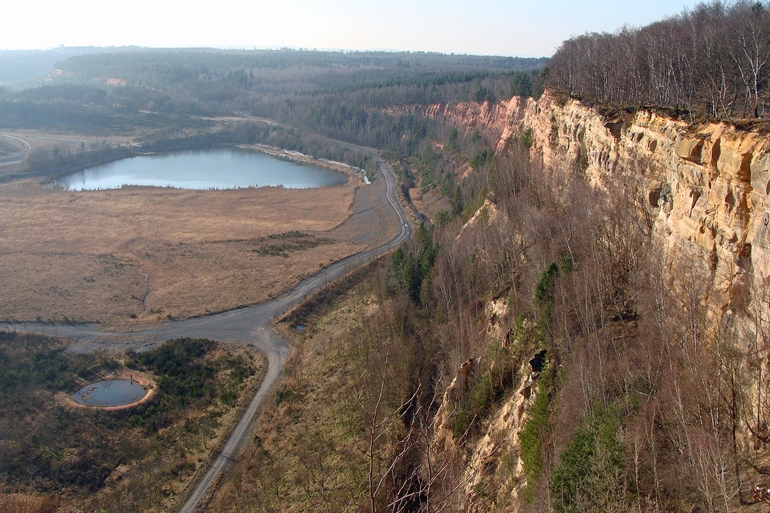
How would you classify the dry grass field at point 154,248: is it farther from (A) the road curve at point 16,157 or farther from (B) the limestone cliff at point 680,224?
(B) the limestone cliff at point 680,224

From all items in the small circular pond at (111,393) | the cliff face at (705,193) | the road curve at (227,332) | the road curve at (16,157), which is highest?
the cliff face at (705,193)

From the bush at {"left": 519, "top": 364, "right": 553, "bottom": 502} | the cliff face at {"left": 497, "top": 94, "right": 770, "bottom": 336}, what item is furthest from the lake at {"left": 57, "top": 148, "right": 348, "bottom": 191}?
the bush at {"left": 519, "top": 364, "right": 553, "bottom": 502}

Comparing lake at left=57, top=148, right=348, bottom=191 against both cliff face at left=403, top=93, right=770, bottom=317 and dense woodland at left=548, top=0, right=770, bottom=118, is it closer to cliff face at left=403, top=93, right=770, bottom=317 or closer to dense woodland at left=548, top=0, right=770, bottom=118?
dense woodland at left=548, top=0, right=770, bottom=118

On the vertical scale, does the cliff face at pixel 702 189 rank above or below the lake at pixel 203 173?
above

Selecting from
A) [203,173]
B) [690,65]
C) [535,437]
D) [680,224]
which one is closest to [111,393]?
[535,437]

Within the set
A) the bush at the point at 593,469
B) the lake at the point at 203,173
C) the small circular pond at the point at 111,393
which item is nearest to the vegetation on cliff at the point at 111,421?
the small circular pond at the point at 111,393

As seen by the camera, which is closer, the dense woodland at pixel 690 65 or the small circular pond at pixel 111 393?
the dense woodland at pixel 690 65
